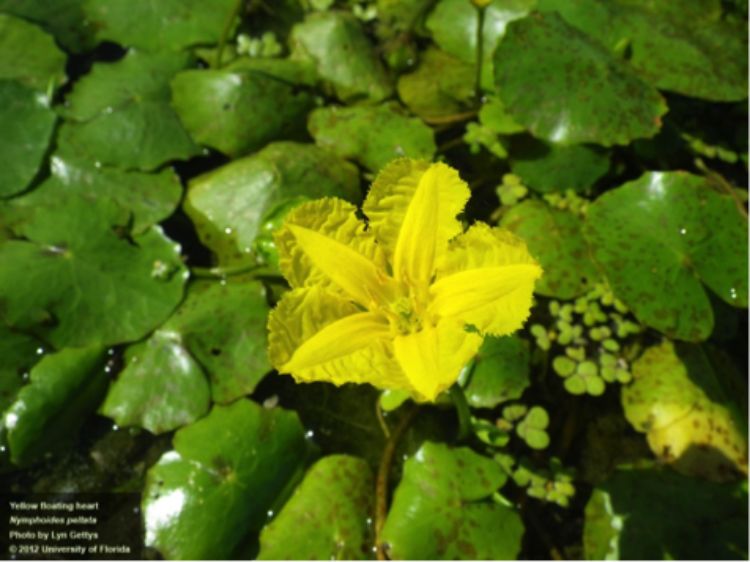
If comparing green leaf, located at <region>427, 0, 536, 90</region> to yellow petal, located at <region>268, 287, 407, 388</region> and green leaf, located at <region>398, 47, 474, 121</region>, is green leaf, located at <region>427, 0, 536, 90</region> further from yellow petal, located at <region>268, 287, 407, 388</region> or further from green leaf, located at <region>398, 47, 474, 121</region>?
yellow petal, located at <region>268, 287, 407, 388</region>

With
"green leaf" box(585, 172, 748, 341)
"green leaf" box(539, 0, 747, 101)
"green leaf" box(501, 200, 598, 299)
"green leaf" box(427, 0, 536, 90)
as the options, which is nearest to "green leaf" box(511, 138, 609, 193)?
"green leaf" box(501, 200, 598, 299)

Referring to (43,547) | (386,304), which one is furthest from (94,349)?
(386,304)

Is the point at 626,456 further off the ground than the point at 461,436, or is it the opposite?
the point at 461,436

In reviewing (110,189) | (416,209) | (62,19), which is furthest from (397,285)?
(62,19)

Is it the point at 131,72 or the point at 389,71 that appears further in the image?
the point at 389,71

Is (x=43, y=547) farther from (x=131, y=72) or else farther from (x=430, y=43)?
(x=430, y=43)

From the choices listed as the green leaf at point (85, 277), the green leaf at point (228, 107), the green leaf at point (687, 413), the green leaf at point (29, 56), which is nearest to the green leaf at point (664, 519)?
the green leaf at point (687, 413)

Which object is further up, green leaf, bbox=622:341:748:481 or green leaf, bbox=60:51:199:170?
green leaf, bbox=60:51:199:170
